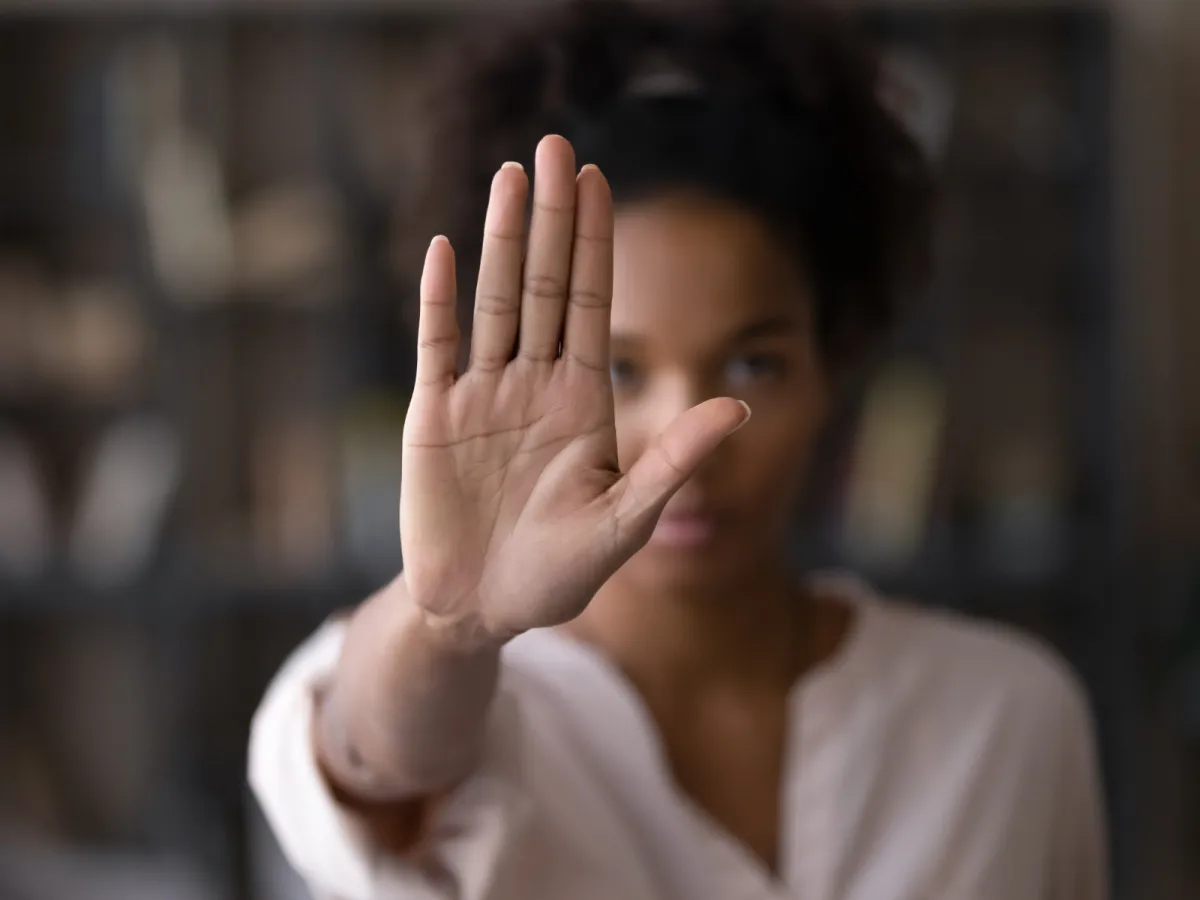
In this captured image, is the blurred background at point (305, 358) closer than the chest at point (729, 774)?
No

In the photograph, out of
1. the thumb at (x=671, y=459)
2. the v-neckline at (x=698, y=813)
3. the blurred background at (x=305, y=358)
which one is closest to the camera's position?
the thumb at (x=671, y=459)

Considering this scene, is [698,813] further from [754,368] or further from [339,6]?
[339,6]

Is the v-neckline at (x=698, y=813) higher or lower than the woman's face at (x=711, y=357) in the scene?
lower

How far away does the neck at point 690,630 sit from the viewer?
1.21ft

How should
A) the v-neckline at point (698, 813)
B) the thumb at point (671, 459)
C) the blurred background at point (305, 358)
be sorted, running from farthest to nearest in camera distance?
the blurred background at point (305, 358) < the v-neckline at point (698, 813) < the thumb at point (671, 459)

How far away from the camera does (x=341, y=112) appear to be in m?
1.36

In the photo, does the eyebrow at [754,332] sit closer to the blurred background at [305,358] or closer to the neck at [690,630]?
the neck at [690,630]

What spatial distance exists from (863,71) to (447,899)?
32cm

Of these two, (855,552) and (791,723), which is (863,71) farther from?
(855,552)

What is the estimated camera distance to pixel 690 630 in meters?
0.38

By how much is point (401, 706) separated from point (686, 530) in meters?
0.10

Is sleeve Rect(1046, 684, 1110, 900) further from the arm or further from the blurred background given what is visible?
the blurred background

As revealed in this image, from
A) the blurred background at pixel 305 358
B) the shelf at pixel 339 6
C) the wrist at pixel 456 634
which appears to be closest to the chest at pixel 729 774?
the wrist at pixel 456 634

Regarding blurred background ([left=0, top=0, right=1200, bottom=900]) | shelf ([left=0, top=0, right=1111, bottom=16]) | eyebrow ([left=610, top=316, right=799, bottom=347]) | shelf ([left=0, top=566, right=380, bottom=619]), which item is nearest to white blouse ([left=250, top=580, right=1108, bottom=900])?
eyebrow ([left=610, top=316, right=799, bottom=347])
